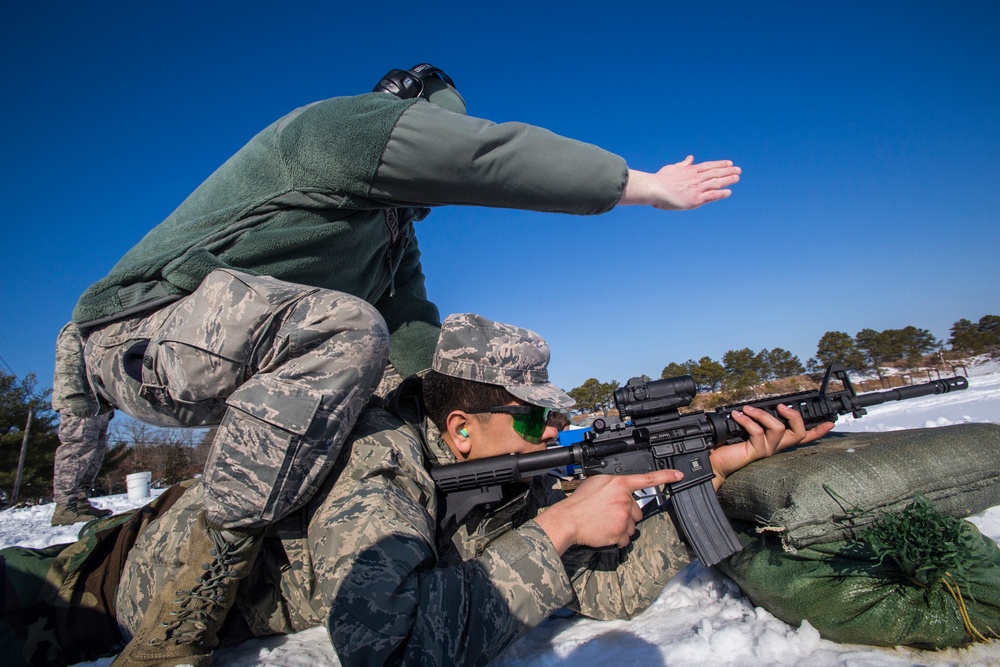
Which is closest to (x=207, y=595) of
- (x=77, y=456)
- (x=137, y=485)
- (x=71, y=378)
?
(x=71, y=378)

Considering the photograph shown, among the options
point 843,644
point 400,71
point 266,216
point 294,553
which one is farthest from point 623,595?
point 400,71

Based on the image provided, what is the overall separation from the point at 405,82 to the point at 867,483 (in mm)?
2833

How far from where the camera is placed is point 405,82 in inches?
111

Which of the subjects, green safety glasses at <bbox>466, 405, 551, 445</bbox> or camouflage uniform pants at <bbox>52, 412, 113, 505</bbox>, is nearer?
green safety glasses at <bbox>466, 405, 551, 445</bbox>

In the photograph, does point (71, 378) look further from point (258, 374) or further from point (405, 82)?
point (405, 82)

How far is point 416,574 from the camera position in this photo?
173 centimetres

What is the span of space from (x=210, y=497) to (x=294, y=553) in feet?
1.38

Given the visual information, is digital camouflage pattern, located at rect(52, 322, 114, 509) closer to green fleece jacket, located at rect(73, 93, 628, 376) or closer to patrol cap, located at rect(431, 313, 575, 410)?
green fleece jacket, located at rect(73, 93, 628, 376)

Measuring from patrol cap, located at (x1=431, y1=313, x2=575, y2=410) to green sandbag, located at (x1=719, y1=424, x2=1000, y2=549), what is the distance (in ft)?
3.09

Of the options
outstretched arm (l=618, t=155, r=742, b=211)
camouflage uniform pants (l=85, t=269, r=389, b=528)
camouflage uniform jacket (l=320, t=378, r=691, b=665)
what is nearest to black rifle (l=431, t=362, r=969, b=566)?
camouflage uniform jacket (l=320, t=378, r=691, b=665)

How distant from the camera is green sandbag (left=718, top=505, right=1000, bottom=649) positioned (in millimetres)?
1704

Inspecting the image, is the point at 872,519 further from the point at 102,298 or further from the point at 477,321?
the point at 102,298

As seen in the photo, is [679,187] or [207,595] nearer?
[207,595]

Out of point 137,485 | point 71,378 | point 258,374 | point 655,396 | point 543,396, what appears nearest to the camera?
point 258,374
